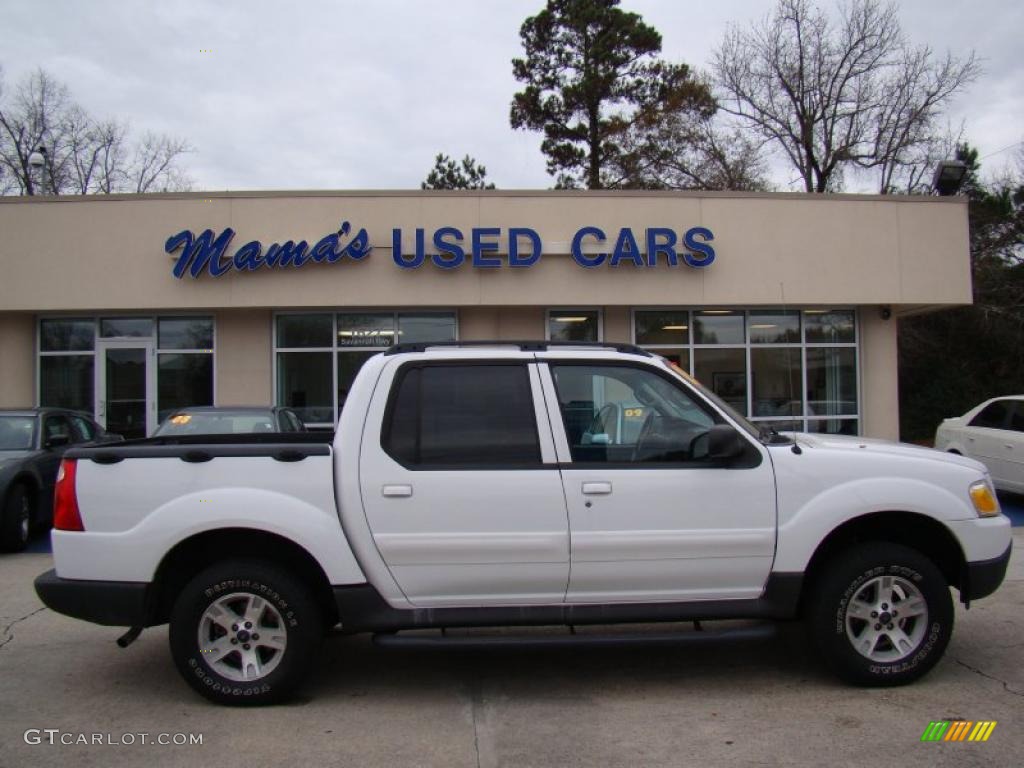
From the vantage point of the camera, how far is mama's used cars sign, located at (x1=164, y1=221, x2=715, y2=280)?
14.4 meters

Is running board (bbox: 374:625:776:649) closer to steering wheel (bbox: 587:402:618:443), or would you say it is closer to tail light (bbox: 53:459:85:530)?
steering wheel (bbox: 587:402:618:443)

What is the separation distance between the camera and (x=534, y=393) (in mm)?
4602

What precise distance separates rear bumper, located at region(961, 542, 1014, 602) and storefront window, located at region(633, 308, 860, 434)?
432 inches

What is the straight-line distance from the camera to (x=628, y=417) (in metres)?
4.65

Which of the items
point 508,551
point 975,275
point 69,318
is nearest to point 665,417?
point 508,551

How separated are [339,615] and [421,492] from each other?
837mm

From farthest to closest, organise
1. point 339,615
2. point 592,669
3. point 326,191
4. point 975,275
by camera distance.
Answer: point 975,275
point 326,191
point 592,669
point 339,615

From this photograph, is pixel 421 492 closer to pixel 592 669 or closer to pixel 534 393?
pixel 534 393

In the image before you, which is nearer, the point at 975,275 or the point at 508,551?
the point at 508,551

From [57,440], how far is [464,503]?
24.8 feet

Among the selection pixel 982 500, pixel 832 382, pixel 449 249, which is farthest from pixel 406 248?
pixel 982 500

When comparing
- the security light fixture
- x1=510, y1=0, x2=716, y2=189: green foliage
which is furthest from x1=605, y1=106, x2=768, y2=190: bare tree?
the security light fixture

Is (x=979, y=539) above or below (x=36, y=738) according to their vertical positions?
above

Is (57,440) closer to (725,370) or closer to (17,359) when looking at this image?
(17,359)
